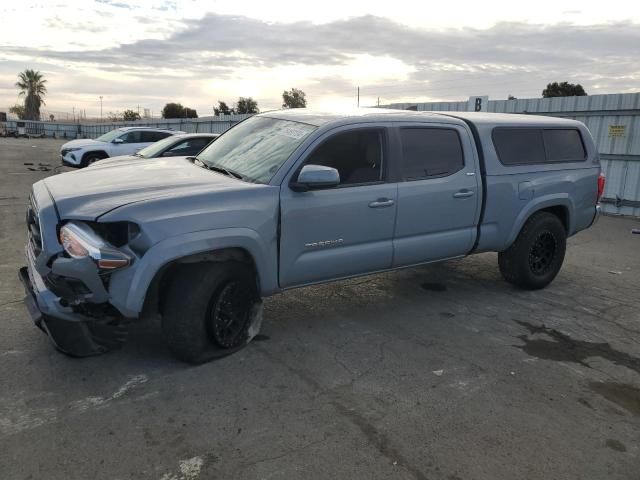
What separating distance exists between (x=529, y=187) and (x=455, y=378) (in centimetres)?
263

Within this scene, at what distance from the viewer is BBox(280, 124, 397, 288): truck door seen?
4094mm

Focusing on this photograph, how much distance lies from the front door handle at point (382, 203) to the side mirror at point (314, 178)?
0.55 meters

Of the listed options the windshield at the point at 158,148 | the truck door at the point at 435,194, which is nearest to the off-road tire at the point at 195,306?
the truck door at the point at 435,194

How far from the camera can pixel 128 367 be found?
3832 mm

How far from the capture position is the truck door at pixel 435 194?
15.6 feet

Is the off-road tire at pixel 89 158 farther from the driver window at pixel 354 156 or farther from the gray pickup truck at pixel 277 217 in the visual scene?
the driver window at pixel 354 156

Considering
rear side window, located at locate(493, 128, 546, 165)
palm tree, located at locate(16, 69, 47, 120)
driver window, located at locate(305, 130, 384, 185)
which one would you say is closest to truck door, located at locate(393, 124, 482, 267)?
driver window, located at locate(305, 130, 384, 185)

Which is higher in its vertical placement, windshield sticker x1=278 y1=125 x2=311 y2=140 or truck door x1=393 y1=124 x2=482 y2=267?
windshield sticker x1=278 y1=125 x2=311 y2=140

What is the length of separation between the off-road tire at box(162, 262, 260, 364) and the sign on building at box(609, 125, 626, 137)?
1150 centimetres

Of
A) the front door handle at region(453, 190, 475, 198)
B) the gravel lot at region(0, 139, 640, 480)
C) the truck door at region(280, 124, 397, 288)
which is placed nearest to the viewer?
the gravel lot at region(0, 139, 640, 480)

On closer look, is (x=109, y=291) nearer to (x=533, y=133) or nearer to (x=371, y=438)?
(x=371, y=438)

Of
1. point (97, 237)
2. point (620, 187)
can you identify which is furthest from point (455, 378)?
point (620, 187)

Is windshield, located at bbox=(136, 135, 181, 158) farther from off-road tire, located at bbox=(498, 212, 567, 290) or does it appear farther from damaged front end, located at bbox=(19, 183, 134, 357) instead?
off-road tire, located at bbox=(498, 212, 567, 290)

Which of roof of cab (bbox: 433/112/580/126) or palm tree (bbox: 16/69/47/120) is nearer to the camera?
roof of cab (bbox: 433/112/580/126)
